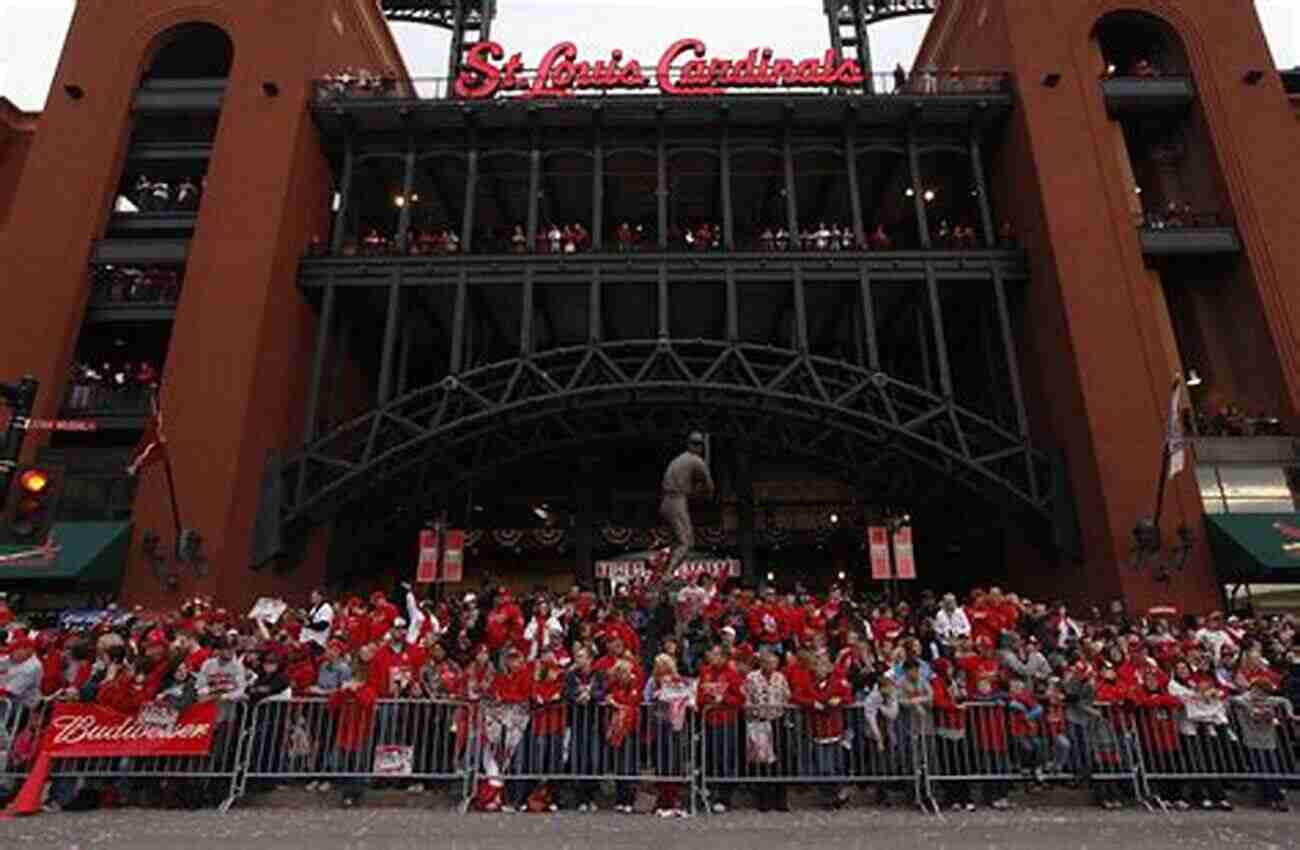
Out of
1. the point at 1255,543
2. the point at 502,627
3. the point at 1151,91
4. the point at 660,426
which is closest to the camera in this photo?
the point at 502,627

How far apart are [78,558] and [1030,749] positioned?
20.3 m

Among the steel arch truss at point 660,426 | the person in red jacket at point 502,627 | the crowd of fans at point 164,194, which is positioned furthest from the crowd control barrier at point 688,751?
the crowd of fans at point 164,194

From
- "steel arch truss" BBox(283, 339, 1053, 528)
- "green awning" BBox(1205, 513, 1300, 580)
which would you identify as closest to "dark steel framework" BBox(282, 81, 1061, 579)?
"steel arch truss" BBox(283, 339, 1053, 528)

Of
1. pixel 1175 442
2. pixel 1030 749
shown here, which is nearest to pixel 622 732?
pixel 1030 749

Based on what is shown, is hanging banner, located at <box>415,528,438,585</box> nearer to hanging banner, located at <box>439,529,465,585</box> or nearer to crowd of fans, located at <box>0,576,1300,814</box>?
hanging banner, located at <box>439,529,465,585</box>

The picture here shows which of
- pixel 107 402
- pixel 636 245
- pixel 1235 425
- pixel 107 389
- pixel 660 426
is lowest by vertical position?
pixel 1235 425

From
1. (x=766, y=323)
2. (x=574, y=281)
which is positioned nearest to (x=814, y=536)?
(x=766, y=323)

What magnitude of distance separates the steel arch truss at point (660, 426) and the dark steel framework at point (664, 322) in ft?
0.22

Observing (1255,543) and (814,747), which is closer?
(814,747)

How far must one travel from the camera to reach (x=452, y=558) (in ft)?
84.3

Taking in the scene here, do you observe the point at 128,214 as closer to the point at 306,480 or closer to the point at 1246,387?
the point at 306,480

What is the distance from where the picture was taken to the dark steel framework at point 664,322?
23.1m

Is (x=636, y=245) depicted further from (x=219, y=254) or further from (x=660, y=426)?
(x=219, y=254)

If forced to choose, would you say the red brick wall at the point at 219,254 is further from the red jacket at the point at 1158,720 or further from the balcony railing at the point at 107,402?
the red jacket at the point at 1158,720
